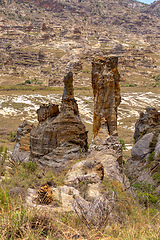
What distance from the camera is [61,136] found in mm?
7406

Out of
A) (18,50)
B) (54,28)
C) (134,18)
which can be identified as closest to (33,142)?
(18,50)

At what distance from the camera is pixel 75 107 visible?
826 centimetres

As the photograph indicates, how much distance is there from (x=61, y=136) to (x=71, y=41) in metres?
99.1

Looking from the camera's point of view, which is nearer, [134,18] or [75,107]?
[75,107]

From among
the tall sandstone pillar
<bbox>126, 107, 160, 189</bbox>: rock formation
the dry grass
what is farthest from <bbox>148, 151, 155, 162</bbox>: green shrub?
the dry grass

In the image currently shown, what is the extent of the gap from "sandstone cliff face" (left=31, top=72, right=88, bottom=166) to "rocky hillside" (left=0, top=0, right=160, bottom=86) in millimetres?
50989

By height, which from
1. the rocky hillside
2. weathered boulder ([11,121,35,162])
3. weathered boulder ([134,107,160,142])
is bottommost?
weathered boulder ([11,121,35,162])

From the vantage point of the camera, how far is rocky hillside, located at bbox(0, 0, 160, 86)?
68625 millimetres

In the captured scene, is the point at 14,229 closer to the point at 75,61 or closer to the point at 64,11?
the point at 75,61

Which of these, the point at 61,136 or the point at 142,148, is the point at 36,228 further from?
the point at 142,148

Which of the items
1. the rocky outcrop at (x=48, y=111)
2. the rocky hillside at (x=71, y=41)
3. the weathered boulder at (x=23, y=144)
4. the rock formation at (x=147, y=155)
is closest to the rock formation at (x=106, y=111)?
the rock formation at (x=147, y=155)

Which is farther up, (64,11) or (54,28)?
(64,11)

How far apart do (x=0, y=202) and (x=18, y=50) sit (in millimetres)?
89706

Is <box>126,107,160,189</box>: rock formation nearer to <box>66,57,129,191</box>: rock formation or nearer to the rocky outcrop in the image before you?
<box>66,57,129,191</box>: rock formation
